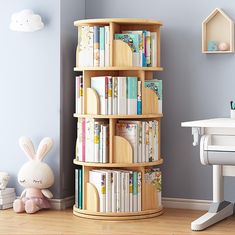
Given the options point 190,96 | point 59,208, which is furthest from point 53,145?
point 190,96

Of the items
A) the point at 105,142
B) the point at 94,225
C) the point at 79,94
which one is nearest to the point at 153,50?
the point at 79,94

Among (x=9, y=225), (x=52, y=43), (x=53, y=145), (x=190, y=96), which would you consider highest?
(x=52, y=43)

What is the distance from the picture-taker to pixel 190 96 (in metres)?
4.39

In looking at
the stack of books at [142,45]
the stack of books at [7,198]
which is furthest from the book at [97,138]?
the stack of books at [7,198]

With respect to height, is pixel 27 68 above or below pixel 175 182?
above

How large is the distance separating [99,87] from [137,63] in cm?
28

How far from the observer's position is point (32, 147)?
4.39 meters

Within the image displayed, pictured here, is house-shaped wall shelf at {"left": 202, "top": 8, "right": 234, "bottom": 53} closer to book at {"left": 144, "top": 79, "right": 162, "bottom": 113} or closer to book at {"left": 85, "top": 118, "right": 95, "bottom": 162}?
book at {"left": 144, "top": 79, "right": 162, "bottom": 113}

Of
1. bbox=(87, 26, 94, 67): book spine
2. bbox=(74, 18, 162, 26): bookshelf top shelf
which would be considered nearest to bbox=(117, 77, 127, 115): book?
bbox=(87, 26, 94, 67): book spine

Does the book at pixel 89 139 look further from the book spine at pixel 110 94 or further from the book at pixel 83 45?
the book at pixel 83 45

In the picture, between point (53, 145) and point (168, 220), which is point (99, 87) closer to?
point (53, 145)

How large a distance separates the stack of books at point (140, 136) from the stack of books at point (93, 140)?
0.34 ft

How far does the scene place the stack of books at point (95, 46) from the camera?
4.13 meters

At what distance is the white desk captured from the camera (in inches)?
147
